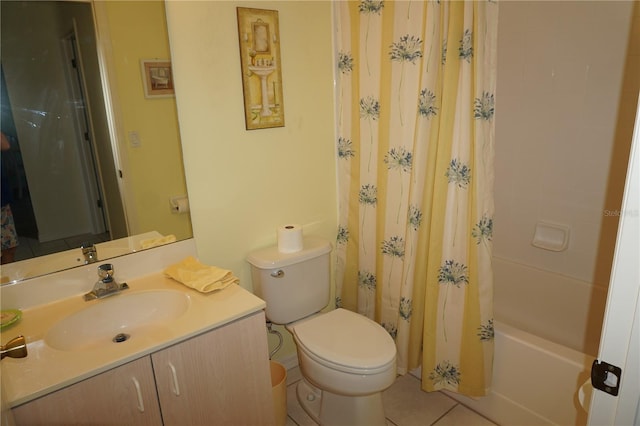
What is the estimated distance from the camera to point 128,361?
45.9 inches

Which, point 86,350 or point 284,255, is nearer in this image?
point 86,350

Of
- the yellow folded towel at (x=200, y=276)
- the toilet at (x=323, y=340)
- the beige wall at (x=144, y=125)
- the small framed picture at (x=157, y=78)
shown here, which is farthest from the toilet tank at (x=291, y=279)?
the small framed picture at (x=157, y=78)

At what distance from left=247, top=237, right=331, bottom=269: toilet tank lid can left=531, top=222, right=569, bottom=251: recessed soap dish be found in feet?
4.02

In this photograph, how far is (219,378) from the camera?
1382 mm

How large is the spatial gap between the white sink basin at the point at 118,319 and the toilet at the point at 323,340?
1.48 ft

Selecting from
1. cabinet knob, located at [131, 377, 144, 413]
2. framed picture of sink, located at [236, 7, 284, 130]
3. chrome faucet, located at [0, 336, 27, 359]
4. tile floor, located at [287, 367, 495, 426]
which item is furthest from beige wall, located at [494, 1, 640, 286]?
chrome faucet, located at [0, 336, 27, 359]

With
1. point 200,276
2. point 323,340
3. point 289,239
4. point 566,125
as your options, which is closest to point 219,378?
point 200,276

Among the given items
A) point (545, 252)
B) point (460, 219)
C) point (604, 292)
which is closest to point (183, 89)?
point (460, 219)

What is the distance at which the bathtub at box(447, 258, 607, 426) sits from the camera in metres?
1.62

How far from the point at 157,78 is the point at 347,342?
131 centimetres

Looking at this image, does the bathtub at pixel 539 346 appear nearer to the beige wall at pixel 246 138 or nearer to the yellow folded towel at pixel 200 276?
the beige wall at pixel 246 138

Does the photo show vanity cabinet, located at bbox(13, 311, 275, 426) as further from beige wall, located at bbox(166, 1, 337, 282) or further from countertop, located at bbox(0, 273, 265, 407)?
beige wall, located at bbox(166, 1, 337, 282)

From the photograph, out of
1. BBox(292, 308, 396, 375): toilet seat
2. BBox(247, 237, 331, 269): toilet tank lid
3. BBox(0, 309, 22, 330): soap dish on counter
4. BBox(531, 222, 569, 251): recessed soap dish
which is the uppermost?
BBox(0, 309, 22, 330): soap dish on counter

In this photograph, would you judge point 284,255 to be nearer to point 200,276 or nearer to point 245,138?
point 200,276
